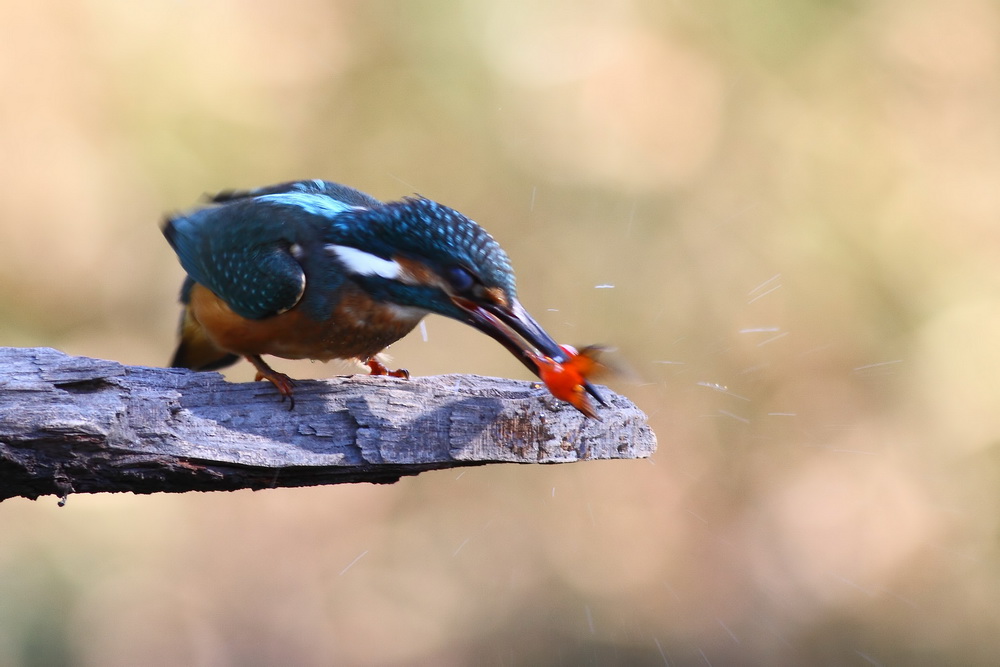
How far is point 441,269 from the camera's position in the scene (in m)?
2.18

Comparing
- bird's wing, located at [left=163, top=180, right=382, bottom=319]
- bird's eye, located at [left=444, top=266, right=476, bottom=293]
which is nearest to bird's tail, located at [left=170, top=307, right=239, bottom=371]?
bird's wing, located at [left=163, top=180, right=382, bottom=319]

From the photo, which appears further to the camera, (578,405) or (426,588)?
(426,588)

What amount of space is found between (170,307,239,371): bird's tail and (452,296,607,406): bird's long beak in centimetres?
119

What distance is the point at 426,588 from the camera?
5.35 meters

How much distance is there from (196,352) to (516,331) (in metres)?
1.38

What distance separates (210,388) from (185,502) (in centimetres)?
342

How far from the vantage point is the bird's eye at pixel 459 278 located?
2.13 metres

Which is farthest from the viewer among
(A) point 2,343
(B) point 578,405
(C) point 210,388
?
(A) point 2,343

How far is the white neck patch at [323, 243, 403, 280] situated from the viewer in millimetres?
2316

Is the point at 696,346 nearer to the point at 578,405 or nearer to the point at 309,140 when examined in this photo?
the point at 309,140

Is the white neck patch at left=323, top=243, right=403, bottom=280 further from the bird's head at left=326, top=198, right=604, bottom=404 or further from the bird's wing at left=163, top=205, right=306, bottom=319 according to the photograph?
the bird's wing at left=163, top=205, right=306, bottom=319

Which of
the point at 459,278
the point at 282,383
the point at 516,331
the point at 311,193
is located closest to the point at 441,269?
the point at 459,278

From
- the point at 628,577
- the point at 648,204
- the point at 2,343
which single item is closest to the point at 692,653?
the point at 628,577

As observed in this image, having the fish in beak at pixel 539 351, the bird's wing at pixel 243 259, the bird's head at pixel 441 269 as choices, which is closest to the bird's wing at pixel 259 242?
the bird's wing at pixel 243 259
